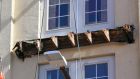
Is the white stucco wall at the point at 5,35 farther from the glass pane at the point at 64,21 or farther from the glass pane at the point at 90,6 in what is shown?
the glass pane at the point at 90,6

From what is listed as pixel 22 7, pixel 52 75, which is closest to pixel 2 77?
pixel 52 75

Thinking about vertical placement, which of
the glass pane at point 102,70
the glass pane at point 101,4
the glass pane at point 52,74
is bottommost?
the glass pane at point 52,74

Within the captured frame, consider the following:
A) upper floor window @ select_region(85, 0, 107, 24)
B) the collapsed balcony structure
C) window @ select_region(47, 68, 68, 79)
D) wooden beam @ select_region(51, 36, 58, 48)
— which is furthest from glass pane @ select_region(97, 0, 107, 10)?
window @ select_region(47, 68, 68, 79)

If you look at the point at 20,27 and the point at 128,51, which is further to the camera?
the point at 20,27

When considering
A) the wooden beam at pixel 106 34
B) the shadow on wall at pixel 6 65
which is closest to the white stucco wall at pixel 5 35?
the shadow on wall at pixel 6 65

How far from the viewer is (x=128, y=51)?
1053 centimetres

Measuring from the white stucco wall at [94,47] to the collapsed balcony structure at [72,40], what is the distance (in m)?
0.08

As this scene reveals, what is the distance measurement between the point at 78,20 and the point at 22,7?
1100 millimetres

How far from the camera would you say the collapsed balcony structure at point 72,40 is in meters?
10.6

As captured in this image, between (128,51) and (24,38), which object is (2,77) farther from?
(128,51)

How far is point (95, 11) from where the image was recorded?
1110cm

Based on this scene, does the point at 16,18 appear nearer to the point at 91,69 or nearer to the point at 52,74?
the point at 52,74

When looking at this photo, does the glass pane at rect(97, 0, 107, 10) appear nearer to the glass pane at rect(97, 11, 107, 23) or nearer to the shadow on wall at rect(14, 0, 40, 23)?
the glass pane at rect(97, 11, 107, 23)

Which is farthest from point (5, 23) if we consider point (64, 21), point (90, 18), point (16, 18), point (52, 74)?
point (90, 18)
